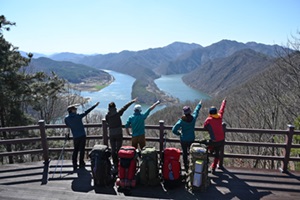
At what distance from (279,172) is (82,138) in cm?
482

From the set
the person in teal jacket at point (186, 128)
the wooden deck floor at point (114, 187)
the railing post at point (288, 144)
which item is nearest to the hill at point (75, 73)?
A: the wooden deck floor at point (114, 187)

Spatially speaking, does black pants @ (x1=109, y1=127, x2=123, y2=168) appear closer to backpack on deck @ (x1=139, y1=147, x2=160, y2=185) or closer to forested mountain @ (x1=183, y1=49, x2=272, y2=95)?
backpack on deck @ (x1=139, y1=147, x2=160, y2=185)

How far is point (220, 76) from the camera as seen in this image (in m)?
167

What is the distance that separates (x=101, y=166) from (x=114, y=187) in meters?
0.53

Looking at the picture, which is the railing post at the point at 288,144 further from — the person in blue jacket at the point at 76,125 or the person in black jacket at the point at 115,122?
the person in blue jacket at the point at 76,125

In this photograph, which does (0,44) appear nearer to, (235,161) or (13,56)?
(13,56)

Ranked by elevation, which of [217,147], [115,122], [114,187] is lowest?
[114,187]

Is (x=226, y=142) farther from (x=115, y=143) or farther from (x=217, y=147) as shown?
(x=115, y=143)

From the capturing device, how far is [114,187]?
496cm

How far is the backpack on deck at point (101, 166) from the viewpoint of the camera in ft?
16.1

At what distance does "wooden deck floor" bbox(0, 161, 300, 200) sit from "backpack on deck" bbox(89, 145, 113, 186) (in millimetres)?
167

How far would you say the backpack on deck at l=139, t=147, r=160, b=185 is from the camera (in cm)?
485

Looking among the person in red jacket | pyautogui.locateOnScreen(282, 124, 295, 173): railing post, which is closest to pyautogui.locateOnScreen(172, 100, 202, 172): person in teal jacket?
the person in red jacket

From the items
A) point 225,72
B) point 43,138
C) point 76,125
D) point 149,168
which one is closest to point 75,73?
point 225,72
